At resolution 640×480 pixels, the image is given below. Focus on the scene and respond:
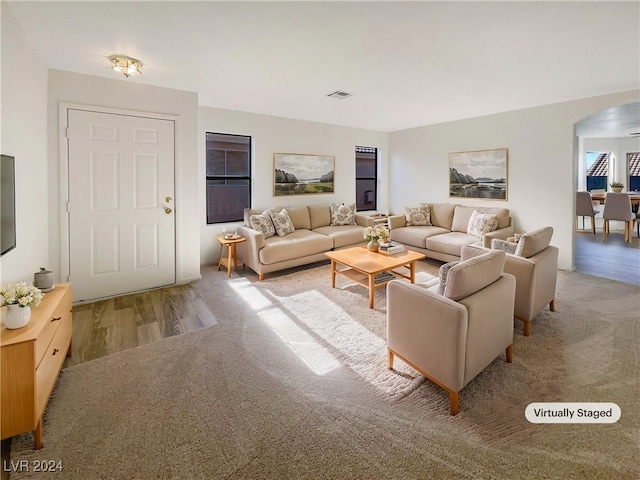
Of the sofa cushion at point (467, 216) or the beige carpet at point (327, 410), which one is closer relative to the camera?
the beige carpet at point (327, 410)

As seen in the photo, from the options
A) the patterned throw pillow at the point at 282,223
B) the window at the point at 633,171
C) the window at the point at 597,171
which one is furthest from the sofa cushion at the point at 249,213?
the window at the point at 633,171

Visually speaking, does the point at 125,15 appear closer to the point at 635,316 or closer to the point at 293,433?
the point at 293,433

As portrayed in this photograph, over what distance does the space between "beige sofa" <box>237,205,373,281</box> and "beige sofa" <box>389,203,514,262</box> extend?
2.16ft

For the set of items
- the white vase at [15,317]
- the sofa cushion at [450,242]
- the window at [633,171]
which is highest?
the window at [633,171]

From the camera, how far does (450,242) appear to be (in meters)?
4.83

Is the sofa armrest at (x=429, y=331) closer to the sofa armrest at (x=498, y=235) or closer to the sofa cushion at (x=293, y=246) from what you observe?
the sofa cushion at (x=293, y=246)

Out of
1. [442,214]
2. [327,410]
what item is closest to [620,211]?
[442,214]

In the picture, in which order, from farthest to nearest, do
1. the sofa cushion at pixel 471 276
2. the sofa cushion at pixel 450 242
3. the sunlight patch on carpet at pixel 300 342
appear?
the sofa cushion at pixel 450 242
the sunlight patch on carpet at pixel 300 342
the sofa cushion at pixel 471 276

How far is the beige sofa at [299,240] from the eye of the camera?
445 centimetres

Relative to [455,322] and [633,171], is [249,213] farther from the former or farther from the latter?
[633,171]

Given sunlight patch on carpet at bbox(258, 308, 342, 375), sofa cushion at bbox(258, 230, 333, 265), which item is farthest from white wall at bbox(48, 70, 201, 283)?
sunlight patch on carpet at bbox(258, 308, 342, 375)

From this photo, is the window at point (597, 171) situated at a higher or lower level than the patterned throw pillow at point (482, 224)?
higher

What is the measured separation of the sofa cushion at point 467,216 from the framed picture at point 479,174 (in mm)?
334

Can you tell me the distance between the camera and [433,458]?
161cm
